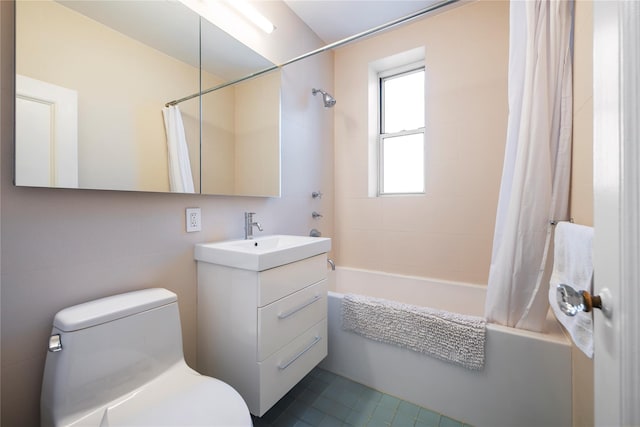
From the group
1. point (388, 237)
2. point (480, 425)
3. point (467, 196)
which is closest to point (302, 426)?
point (480, 425)

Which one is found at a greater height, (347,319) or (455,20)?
(455,20)

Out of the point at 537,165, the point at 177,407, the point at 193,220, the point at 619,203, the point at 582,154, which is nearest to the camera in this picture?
the point at 619,203

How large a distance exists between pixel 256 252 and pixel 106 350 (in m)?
0.59

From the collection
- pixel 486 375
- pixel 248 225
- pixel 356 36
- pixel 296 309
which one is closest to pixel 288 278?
pixel 296 309

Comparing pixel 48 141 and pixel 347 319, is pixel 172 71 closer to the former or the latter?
pixel 48 141

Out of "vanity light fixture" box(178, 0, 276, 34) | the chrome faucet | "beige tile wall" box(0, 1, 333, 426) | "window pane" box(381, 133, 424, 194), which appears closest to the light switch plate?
"beige tile wall" box(0, 1, 333, 426)

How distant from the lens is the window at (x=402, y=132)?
2.33 meters

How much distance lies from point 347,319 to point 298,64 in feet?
6.35

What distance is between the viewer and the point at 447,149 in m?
2.05

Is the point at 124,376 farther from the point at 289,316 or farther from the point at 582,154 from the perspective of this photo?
the point at 582,154

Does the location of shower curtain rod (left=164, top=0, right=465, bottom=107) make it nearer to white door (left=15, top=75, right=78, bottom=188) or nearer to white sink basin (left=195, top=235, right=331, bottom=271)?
white door (left=15, top=75, right=78, bottom=188)

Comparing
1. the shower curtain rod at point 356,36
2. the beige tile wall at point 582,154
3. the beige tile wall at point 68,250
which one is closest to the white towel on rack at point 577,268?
the beige tile wall at point 582,154

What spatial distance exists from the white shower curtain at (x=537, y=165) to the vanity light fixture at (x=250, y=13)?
1423mm

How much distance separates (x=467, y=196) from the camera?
78.0 inches
